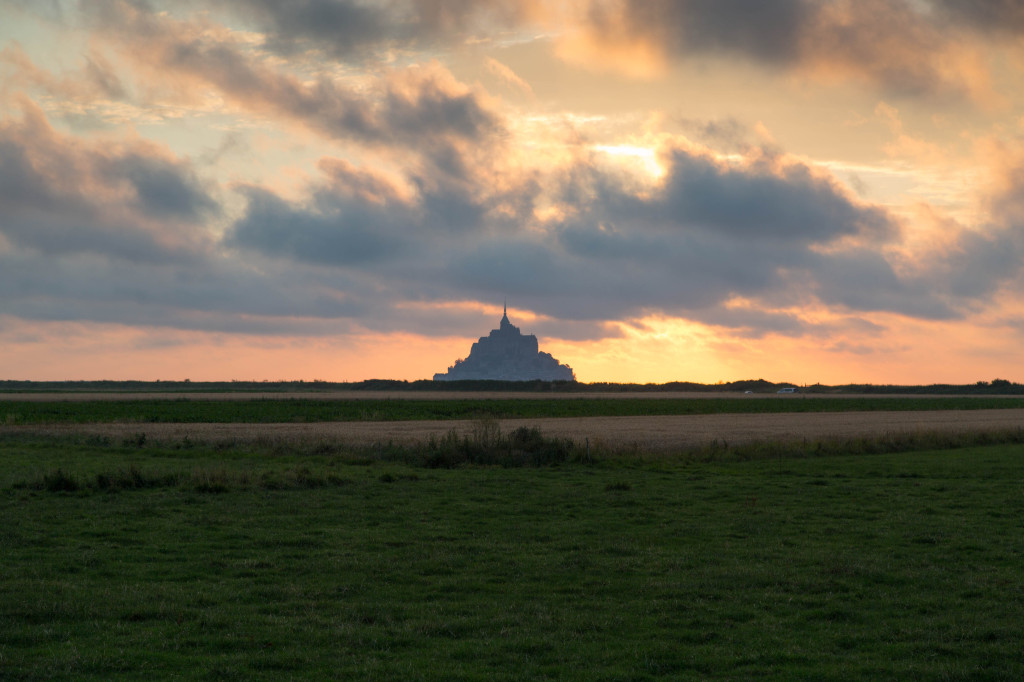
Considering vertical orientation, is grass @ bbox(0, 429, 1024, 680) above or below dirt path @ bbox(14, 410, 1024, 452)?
Result: below

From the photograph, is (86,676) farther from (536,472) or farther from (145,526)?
(536,472)

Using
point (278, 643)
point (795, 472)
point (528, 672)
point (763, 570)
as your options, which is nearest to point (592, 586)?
point (763, 570)

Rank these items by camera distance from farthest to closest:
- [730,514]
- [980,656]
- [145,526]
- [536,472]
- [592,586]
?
1. [536,472]
2. [730,514]
3. [145,526]
4. [592,586]
5. [980,656]

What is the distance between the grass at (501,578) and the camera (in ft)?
40.9

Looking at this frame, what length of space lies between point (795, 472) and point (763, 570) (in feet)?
74.8

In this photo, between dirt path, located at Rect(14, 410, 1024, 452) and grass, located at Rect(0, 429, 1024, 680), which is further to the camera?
dirt path, located at Rect(14, 410, 1024, 452)

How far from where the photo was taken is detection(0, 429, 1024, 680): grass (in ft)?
40.9

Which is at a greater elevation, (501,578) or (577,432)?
(577,432)

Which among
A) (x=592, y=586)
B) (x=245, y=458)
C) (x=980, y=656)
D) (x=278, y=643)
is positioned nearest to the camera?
(x=980, y=656)

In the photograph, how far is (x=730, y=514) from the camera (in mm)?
26984

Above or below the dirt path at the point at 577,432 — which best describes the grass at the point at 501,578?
below

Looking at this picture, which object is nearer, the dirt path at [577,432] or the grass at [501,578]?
the grass at [501,578]

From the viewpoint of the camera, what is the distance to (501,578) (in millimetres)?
18188

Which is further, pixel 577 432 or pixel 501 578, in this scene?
pixel 577 432
